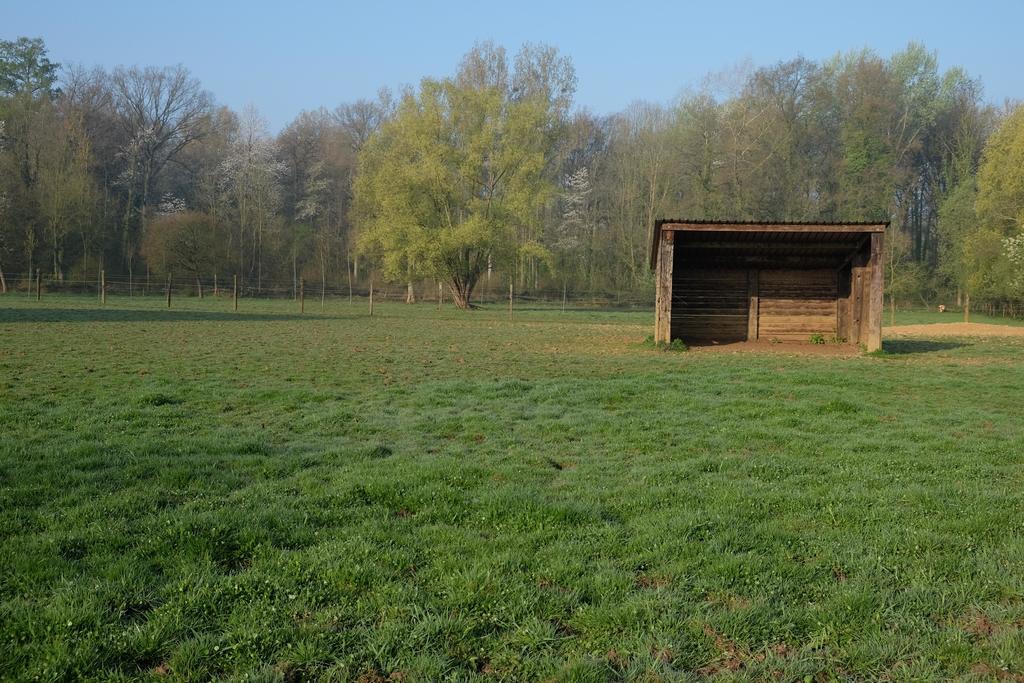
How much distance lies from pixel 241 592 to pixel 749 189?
51.1 metres

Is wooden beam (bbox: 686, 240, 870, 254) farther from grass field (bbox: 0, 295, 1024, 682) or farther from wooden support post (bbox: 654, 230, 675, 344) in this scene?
grass field (bbox: 0, 295, 1024, 682)

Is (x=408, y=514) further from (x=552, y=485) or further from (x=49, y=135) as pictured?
(x=49, y=135)

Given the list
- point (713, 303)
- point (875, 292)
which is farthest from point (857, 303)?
point (713, 303)

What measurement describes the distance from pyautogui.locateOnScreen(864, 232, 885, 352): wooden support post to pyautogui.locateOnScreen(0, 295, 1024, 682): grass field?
25.5 feet

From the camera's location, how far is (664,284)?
727 inches

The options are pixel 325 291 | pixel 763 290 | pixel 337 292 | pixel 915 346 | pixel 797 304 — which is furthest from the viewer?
pixel 337 292

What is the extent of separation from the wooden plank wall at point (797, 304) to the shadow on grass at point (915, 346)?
5.64 ft

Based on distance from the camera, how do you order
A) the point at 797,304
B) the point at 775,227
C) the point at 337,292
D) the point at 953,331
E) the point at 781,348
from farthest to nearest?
the point at 337,292 < the point at 953,331 < the point at 797,304 < the point at 781,348 < the point at 775,227

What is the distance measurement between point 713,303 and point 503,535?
17.8 metres

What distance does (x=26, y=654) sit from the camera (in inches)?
118

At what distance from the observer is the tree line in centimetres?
4184

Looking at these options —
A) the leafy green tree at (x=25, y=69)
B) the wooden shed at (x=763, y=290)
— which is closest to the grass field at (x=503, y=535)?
the wooden shed at (x=763, y=290)

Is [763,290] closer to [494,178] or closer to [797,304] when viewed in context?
[797,304]

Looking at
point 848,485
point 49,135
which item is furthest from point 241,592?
point 49,135
